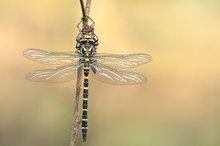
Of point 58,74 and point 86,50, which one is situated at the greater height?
point 86,50

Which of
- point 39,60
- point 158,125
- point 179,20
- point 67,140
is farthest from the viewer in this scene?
point 179,20

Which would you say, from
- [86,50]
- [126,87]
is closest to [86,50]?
[86,50]

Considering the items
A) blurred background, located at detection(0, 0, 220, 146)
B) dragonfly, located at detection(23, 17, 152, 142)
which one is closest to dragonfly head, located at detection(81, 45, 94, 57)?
dragonfly, located at detection(23, 17, 152, 142)

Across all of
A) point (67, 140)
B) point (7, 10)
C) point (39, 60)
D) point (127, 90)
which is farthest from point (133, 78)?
point (7, 10)

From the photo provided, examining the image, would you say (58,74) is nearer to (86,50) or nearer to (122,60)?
(86,50)

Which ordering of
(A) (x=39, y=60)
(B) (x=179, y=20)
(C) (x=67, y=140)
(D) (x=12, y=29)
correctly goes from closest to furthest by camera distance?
(A) (x=39, y=60)
(C) (x=67, y=140)
(D) (x=12, y=29)
(B) (x=179, y=20)

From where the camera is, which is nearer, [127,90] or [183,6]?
[127,90]

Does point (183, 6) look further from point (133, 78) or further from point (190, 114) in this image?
point (133, 78)

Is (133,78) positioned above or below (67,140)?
above
